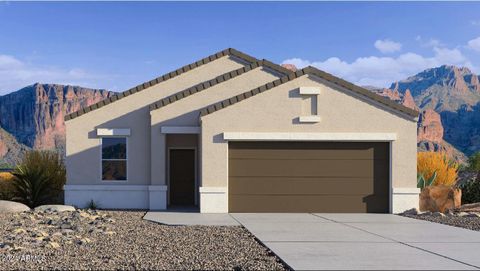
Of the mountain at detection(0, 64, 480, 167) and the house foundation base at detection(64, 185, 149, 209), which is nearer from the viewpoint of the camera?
the house foundation base at detection(64, 185, 149, 209)

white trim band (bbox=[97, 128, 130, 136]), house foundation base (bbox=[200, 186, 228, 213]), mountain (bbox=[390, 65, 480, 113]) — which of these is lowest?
house foundation base (bbox=[200, 186, 228, 213])

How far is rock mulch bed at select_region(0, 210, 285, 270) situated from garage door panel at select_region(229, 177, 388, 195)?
3.74m

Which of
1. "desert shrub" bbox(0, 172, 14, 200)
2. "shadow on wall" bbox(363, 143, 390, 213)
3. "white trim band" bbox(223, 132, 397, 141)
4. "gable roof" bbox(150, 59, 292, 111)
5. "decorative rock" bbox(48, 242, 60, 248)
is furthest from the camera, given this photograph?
"desert shrub" bbox(0, 172, 14, 200)

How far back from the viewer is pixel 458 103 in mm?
148125

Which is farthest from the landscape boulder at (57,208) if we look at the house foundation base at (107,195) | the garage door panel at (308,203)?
the garage door panel at (308,203)

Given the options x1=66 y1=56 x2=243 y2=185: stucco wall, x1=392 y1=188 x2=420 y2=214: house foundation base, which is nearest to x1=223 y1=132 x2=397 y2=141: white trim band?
x1=392 y1=188 x2=420 y2=214: house foundation base

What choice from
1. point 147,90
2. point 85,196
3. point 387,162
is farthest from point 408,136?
point 85,196

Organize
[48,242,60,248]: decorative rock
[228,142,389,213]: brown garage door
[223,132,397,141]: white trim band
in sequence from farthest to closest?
[228,142,389,213]: brown garage door
[223,132,397,141]: white trim band
[48,242,60,248]: decorative rock

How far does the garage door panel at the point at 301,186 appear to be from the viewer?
57.9 feet

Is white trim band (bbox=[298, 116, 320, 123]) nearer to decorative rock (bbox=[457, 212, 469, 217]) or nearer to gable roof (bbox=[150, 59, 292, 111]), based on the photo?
gable roof (bbox=[150, 59, 292, 111])

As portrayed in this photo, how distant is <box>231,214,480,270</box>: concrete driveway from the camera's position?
9.06 metres

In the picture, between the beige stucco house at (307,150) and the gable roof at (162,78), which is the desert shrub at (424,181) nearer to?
the beige stucco house at (307,150)

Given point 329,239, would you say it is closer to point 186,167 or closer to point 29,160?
point 186,167

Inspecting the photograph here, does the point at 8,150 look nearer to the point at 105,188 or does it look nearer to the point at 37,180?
the point at 37,180
